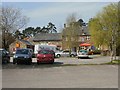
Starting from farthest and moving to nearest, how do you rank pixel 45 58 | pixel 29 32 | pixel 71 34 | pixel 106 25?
pixel 29 32 → pixel 71 34 → pixel 106 25 → pixel 45 58

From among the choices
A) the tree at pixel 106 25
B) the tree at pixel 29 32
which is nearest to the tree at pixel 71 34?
the tree at pixel 106 25

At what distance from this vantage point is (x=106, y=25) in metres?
57.1

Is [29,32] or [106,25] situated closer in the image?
[106,25]

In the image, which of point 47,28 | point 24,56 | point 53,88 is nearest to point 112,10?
point 24,56

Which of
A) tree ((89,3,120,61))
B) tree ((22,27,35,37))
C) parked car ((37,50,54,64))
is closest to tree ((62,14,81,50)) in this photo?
tree ((89,3,120,61))

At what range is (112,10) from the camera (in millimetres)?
58312

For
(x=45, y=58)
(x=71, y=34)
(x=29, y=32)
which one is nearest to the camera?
(x=45, y=58)

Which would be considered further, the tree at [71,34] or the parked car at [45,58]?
the tree at [71,34]

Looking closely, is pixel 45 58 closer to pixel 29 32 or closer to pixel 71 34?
pixel 71 34

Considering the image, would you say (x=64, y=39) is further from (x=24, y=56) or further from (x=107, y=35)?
(x=24, y=56)

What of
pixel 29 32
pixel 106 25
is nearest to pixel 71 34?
pixel 106 25

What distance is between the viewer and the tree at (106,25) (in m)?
54.3

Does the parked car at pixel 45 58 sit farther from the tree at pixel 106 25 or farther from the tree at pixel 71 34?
the tree at pixel 71 34

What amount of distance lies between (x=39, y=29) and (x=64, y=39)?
298 ft
